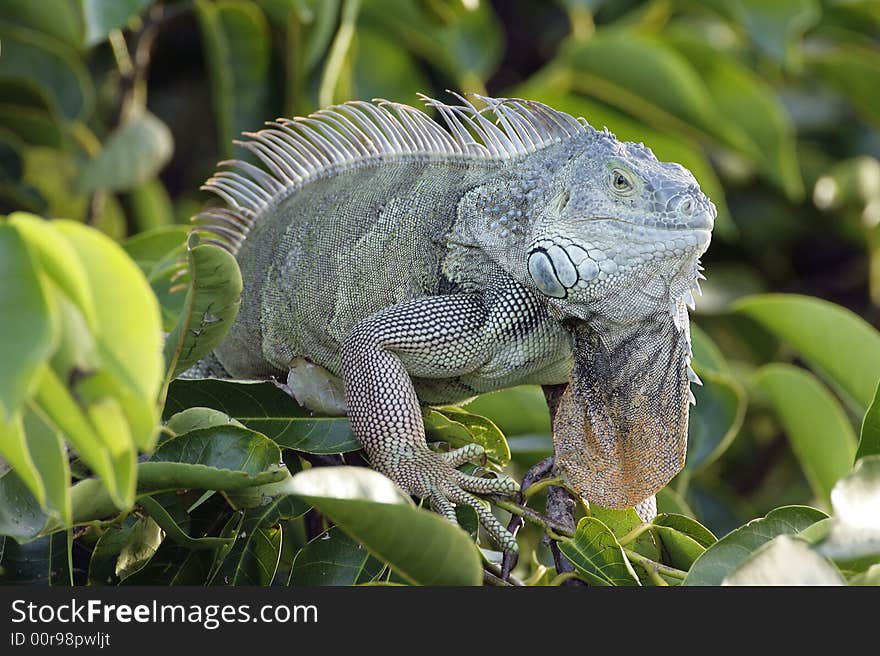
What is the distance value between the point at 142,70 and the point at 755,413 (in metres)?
3.67

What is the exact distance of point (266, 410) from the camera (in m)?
2.86

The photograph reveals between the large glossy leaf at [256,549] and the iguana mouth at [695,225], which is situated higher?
the iguana mouth at [695,225]

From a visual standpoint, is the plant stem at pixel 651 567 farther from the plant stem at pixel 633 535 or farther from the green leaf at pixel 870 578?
the green leaf at pixel 870 578

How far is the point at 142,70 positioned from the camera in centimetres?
532

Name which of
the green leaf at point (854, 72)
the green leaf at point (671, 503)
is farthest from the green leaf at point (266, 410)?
the green leaf at point (854, 72)

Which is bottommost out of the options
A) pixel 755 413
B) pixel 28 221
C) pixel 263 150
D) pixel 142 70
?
pixel 755 413

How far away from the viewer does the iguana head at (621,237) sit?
273 cm

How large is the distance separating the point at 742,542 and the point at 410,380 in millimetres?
978

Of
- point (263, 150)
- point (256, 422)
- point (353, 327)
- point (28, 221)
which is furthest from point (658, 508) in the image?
point (28, 221)

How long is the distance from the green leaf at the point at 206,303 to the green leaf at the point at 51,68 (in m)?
3.01

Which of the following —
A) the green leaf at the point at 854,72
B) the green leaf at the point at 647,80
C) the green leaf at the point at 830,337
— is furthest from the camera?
the green leaf at the point at 854,72

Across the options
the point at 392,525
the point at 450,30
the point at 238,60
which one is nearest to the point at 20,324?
the point at 392,525

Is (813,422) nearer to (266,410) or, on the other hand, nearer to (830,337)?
(830,337)

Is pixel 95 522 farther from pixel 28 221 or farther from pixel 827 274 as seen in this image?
pixel 827 274
